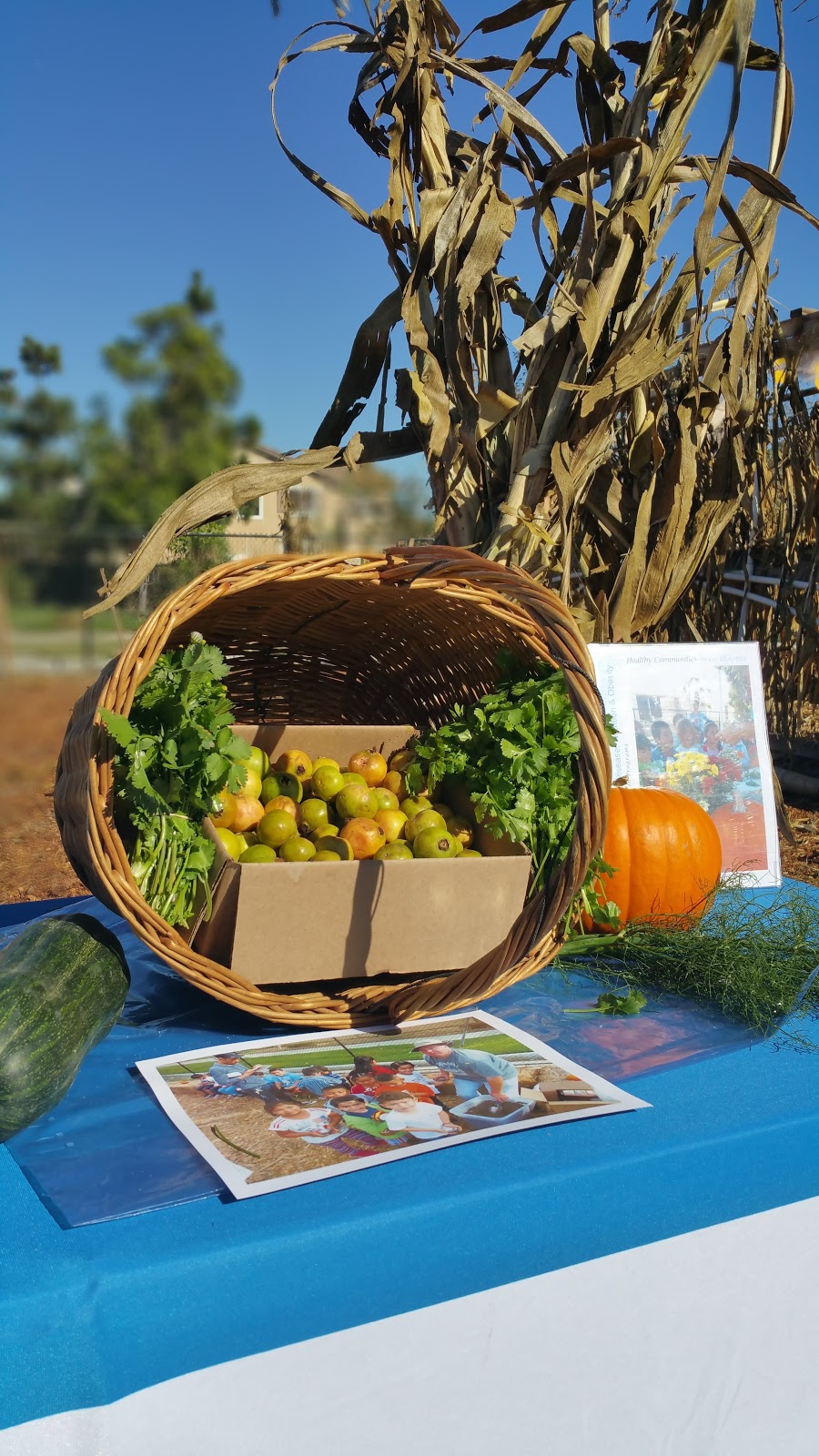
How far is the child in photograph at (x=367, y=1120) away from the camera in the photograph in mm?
1013

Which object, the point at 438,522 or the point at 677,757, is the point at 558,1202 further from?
the point at 438,522

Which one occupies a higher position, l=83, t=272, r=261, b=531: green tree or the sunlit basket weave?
l=83, t=272, r=261, b=531: green tree

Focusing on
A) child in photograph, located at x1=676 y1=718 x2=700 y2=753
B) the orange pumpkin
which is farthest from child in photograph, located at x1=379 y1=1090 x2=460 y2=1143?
child in photograph, located at x1=676 y1=718 x2=700 y2=753

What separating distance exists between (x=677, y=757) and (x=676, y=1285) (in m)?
1.18

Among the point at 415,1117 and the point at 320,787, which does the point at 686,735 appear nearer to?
the point at 320,787

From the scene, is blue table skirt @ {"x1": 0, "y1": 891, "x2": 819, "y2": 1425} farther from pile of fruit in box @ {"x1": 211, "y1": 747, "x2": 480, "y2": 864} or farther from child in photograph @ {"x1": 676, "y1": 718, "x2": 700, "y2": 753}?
child in photograph @ {"x1": 676, "y1": 718, "x2": 700, "y2": 753}

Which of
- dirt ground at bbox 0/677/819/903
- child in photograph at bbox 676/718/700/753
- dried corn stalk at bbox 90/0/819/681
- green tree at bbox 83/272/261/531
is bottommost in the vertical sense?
dirt ground at bbox 0/677/819/903

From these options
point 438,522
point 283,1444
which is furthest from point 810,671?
point 283,1444

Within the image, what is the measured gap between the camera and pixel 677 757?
6.72 ft

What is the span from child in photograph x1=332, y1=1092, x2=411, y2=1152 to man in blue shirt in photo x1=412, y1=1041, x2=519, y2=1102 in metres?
0.11

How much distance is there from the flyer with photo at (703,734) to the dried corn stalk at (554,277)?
0.62ft

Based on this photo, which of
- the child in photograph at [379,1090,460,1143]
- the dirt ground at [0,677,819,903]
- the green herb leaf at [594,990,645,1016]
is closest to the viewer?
the child in photograph at [379,1090,460,1143]

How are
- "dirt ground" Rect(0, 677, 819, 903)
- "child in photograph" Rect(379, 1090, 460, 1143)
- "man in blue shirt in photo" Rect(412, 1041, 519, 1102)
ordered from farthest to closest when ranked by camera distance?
1. "dirt ground" Rect(0, 677, 819, 903)
2. "man in blue shirt in photo" Rect(412, 1041, 519, 1102)
3. "child in photograph" Rect(379, 1090, 460, 1143)

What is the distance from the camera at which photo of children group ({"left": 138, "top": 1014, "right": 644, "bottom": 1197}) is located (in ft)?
3.23
